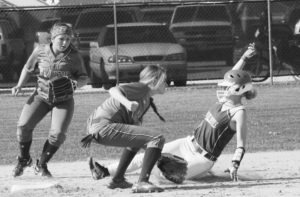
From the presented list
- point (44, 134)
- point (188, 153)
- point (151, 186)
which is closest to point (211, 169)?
point (188, 153)

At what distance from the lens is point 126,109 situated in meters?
8.42

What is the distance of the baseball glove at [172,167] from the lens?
877cm

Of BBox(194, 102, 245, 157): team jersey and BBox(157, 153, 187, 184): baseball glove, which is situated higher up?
BBox(194, 102, 245, 157): team jersey

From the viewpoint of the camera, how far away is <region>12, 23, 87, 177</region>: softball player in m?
9.19

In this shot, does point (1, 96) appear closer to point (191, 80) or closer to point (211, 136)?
point (191, 80)

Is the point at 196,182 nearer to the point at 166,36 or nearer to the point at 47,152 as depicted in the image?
the point at 47,152

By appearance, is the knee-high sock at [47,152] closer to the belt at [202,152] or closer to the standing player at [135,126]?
the standing player at [135,126]

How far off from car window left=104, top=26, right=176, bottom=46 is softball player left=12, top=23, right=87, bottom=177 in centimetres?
1120

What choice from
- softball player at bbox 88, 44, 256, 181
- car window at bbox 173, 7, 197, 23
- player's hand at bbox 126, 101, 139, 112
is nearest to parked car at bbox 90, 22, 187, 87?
car window at bbox 173, 7, 197, 23

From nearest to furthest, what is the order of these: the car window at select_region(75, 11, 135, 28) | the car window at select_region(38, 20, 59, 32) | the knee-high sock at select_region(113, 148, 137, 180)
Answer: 1. the knee-high sock at select_region(113, 148, 137, 180)
2. the car window at select_region(38, 20, 59, 32)
3. the car window at select_region(75, 11, 135, 28)

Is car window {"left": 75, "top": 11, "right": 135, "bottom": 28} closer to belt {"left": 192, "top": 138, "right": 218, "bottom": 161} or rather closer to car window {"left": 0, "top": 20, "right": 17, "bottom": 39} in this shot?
car window {"left": 0, "top": 20, "right": 17, "bottom": 39}

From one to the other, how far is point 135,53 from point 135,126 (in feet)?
39.5

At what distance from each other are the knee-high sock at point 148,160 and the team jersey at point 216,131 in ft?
2.95

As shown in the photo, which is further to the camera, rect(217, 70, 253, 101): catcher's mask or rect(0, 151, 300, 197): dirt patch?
rect(217, 70, 253, 101): catcher's mask
